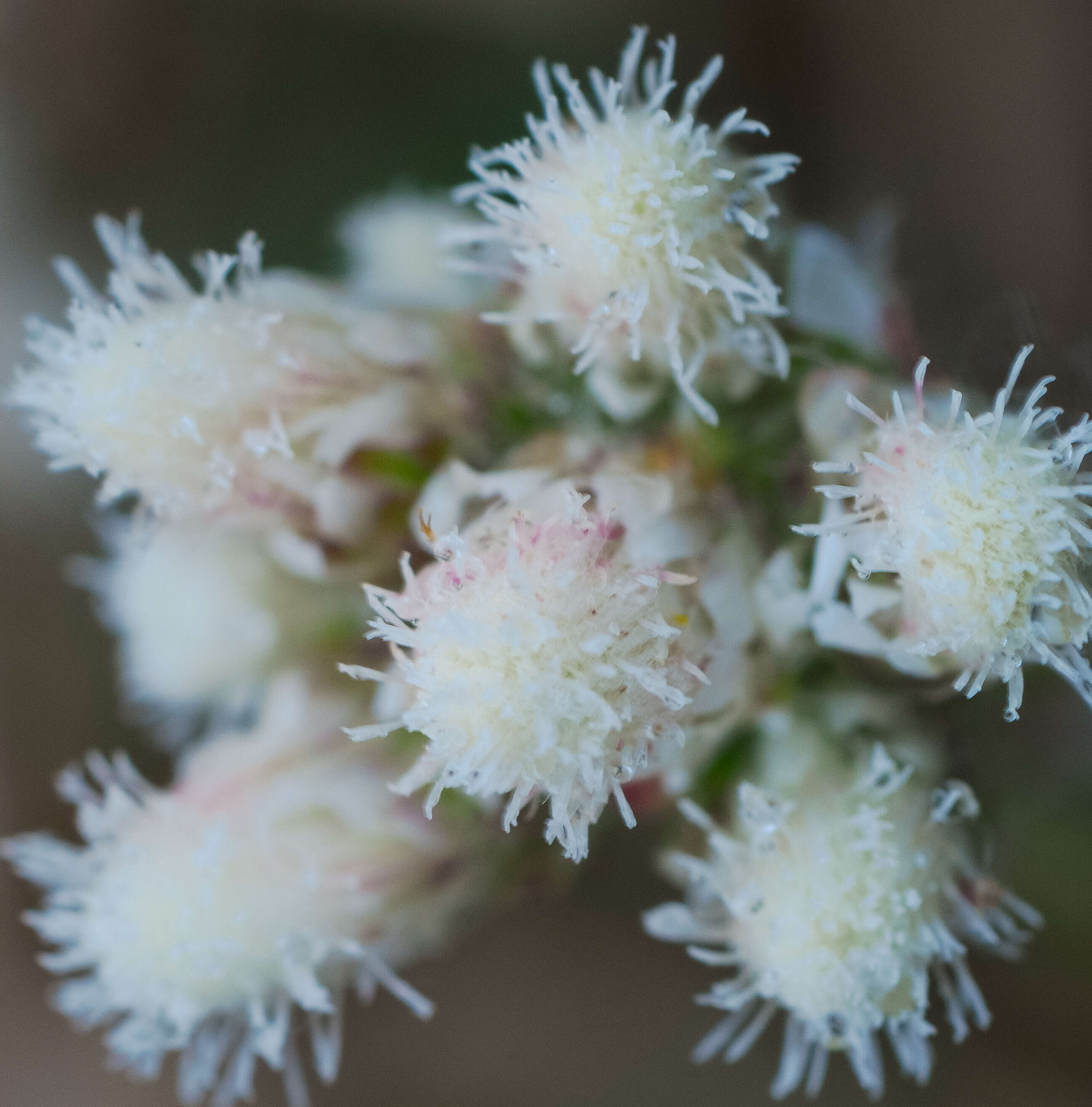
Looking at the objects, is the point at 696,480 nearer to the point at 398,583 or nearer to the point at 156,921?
the point at 398,583

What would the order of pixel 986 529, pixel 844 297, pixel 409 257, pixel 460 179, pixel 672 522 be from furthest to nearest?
pixel 460 179 → pixel 409 257 → pixel 844 297 → pixel 672 522 → pixel 986 529

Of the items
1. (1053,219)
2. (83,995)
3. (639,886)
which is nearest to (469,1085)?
(639,886)

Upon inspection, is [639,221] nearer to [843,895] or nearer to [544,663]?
[544,663]

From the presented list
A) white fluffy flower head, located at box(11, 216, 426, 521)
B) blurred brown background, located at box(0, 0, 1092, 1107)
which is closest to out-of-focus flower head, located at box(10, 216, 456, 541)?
white fluffy flower head, located at box(11, 216, 426, 521)

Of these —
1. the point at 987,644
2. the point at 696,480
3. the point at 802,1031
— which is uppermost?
the point at 696,480

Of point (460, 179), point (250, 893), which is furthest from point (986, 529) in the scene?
point (460, 179)
